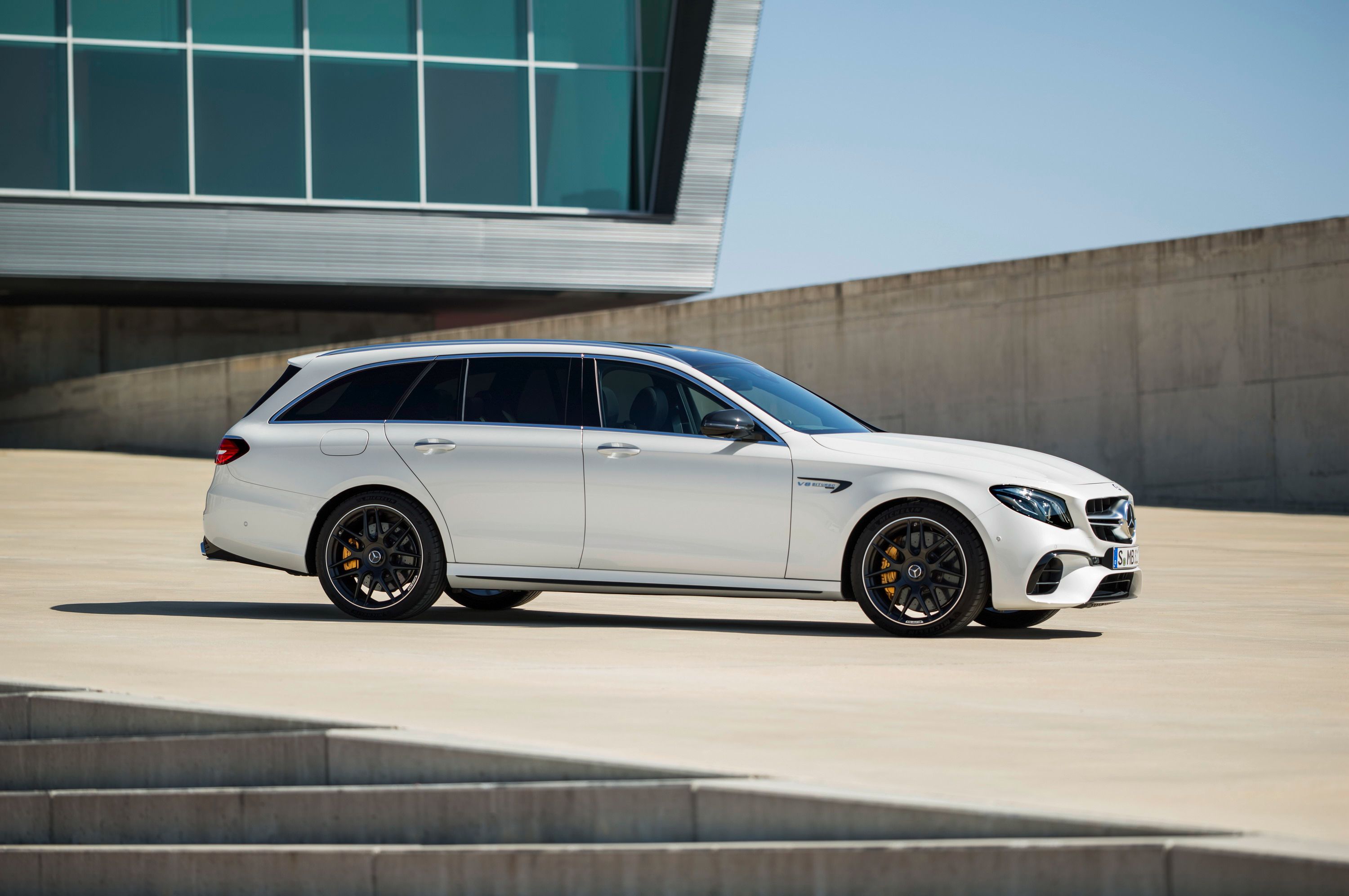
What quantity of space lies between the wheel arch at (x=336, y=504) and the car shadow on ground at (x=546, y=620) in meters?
0.36

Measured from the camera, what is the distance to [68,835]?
578 centimetres

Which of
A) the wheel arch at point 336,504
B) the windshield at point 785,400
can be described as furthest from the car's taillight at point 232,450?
the windshield at point 785,400

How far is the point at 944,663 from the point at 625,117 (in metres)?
28.5

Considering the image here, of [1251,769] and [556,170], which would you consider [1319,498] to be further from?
[556,170]

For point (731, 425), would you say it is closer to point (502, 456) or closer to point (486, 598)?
point (502, 456)

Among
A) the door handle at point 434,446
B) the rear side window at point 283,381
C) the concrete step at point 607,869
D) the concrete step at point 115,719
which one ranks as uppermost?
the rear side window at point 283,381

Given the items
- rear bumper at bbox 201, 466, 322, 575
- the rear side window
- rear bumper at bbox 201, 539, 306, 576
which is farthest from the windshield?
rear bumper at bbox 201, 539, 306, 576

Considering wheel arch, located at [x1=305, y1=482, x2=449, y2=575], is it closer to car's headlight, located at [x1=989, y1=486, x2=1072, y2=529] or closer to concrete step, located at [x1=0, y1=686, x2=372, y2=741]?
car's headlight, located at [x1=989, y1=486, x2=1072, y2=529]

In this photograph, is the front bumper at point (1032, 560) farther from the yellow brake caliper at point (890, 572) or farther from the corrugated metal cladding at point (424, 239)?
the corrugated metal cladding at point (424, 239)

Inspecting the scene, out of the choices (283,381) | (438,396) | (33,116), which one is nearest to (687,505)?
(438,396)

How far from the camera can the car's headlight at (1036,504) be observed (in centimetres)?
891

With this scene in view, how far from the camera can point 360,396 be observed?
10336 millimetres

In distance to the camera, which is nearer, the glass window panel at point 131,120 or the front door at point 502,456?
the front door at point 502,456

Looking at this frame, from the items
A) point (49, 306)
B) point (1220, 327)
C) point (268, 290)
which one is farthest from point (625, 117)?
point (1220, 327)
